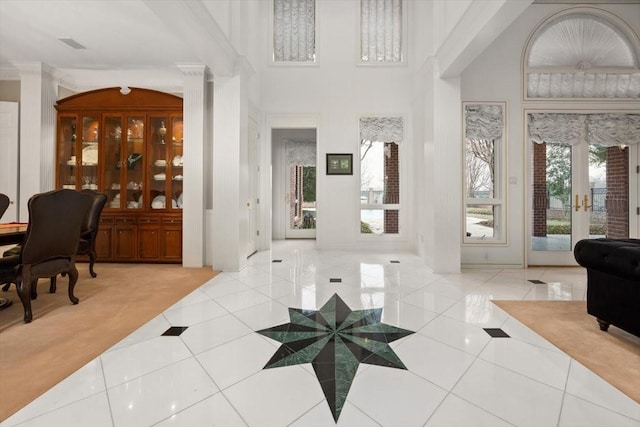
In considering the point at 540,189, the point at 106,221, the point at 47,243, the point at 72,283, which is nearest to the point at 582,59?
the point at 540,189

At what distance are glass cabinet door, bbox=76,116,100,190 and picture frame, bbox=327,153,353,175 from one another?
13.1 ft

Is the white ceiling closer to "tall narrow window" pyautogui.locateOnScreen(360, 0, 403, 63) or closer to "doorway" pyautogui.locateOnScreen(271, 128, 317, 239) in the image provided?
"doorway" pyautogui.locateOnScreen(271, 128, 317, 239)

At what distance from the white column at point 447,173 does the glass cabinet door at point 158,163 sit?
4208 millimetres

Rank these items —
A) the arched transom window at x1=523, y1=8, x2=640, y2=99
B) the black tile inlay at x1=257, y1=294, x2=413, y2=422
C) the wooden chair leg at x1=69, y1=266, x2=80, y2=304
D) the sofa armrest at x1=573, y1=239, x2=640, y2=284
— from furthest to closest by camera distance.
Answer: the arched transom window at x1=523, y1=8, x2=640, y2=99
the wooden chair leg at x1=69, y1=266, x2=80, y2=304
the sofa armrest at x1=573, y1=239, x2=640, y2=284
the black tile inlay at x1=257, y1=294, x2=413, y2=422

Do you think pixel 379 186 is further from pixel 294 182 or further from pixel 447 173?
pixel 294 182

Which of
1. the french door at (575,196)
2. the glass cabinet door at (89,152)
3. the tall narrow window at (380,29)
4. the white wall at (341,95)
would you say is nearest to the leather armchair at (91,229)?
the glass cabinet door at (89,152)

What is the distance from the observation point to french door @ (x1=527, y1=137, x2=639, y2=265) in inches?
173

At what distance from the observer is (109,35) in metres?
3.73

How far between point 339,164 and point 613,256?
421cm

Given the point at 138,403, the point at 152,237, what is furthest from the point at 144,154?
the point at 138,403

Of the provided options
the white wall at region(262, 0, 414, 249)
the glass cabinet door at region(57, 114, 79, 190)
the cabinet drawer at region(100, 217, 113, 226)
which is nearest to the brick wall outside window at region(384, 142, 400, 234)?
the white wall at region(262, 0, 414, 249)

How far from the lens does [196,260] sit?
439cm

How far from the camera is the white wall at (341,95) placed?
18.4 ft

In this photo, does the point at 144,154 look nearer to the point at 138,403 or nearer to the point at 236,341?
the point at 236,341
